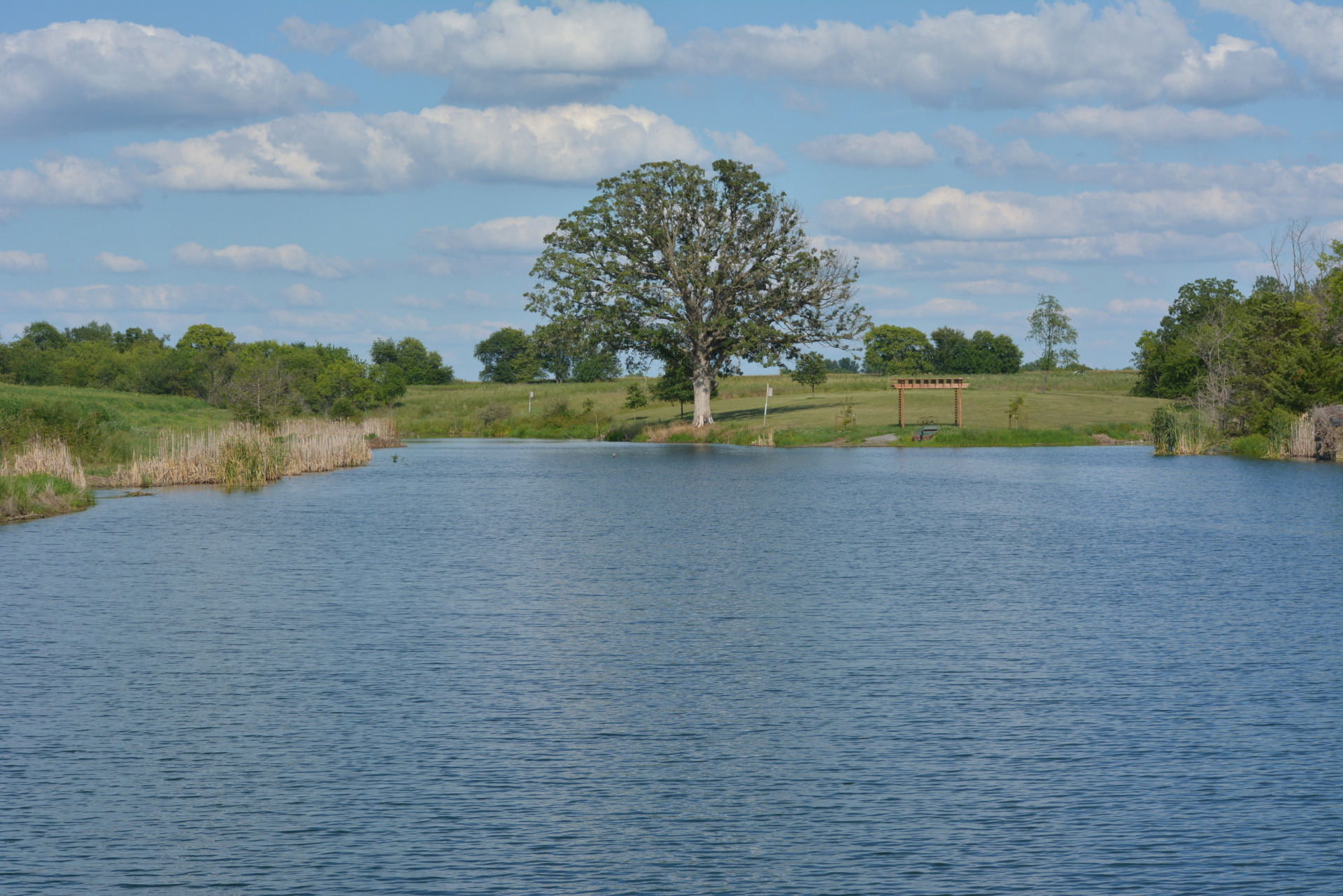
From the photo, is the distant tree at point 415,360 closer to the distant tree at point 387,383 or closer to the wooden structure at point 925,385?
the distant tree at point 387,383

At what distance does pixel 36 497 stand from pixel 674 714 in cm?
2833

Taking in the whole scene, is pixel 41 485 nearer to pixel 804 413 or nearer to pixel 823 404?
pixel 804 413

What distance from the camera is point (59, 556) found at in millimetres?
26422

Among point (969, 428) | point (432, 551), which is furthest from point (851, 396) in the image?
point (432, 551)

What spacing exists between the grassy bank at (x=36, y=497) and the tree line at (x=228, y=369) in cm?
1844

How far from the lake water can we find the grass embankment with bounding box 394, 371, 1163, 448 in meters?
48.4

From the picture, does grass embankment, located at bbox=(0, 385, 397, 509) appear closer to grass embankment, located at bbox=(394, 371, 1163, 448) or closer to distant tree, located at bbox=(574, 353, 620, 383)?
grass embankment, located at bbox=(394, 371, 1163, 448)

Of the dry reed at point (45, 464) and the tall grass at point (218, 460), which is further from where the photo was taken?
the tall grass at point (218, 460)

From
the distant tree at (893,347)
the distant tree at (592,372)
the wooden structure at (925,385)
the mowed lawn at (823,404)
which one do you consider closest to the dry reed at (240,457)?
the mowed lawn at (823,404)

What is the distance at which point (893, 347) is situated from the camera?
18200cm

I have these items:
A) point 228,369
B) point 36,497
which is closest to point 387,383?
point 228,369

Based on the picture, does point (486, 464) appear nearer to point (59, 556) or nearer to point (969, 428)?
point (969, 428)

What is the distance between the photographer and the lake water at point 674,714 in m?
9.41

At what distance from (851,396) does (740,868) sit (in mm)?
95028
